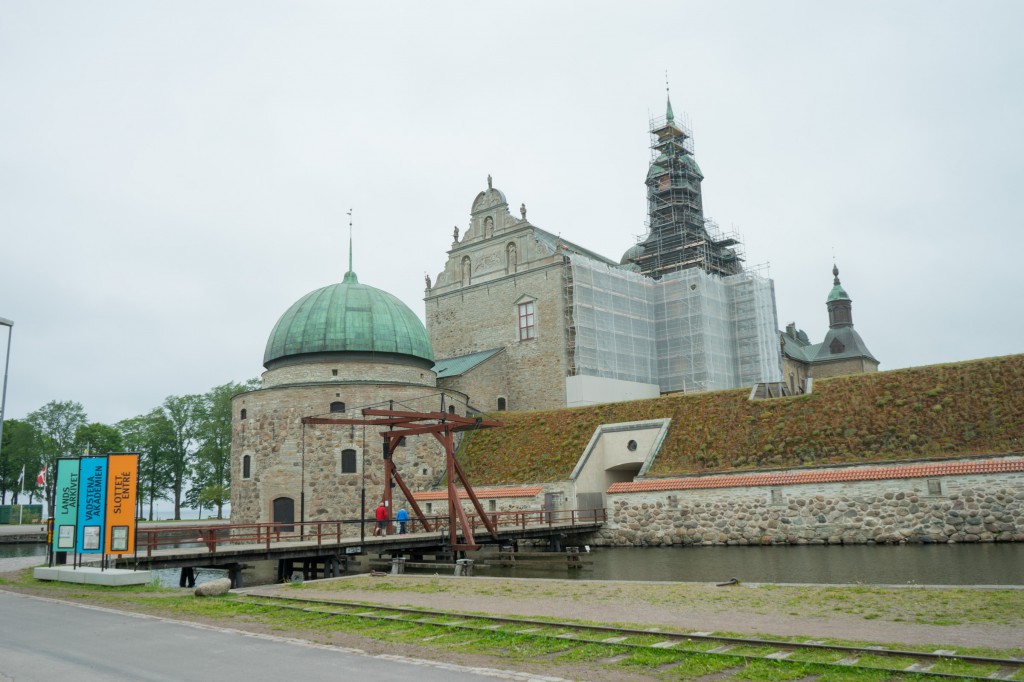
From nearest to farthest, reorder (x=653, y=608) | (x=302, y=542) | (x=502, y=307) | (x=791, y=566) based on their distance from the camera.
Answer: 1. (x=653, y=608)
2. (x=791, y=566)
3. (x=302, y=542)
4. (x=502, y=307)

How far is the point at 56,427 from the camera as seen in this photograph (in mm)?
65875

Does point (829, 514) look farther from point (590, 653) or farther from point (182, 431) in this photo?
point (182, 431)

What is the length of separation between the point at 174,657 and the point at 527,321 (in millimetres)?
37327

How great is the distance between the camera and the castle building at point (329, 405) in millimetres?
34094

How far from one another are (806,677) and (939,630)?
3143 mm

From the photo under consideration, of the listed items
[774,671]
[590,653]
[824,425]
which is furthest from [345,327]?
[774,671]

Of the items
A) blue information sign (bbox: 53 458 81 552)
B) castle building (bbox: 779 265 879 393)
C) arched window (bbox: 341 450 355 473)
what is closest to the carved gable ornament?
arched window (bbox: 341 450 355 473)

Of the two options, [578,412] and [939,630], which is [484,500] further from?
[939,630]

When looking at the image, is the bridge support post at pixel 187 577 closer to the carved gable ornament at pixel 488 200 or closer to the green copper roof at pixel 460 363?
the green copper roof at pixel 460 363

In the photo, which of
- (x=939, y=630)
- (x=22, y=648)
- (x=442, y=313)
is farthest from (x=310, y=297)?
(x=939, y=630)

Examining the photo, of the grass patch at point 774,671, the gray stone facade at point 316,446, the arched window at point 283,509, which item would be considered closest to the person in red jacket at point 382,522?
the gray stone facade at point 316,446

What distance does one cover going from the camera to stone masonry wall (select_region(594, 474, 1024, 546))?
2320 cm

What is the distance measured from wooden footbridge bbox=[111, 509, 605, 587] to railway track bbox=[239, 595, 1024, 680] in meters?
8.51

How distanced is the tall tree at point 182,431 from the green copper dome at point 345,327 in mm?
27704
